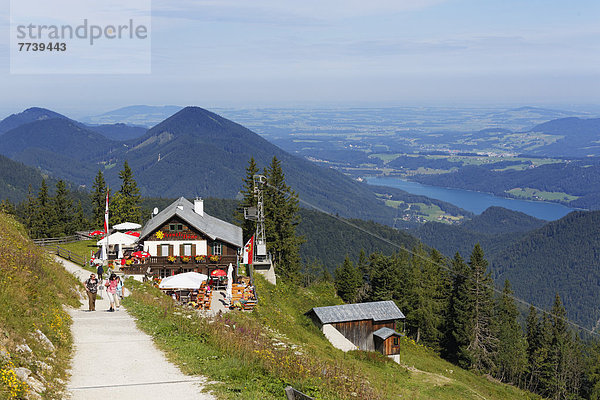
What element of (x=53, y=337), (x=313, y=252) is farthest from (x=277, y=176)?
(x=313, y=252)

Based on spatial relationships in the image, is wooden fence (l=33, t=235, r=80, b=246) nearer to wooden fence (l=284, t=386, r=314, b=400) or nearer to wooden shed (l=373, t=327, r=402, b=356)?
wooden shed (l=373, t=327, r=402, b=356)

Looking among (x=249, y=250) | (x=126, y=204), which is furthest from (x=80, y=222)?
(x=249, y=250)

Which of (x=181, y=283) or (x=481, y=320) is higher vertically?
(x=181, y=283)

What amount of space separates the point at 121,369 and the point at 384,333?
34.2 metres

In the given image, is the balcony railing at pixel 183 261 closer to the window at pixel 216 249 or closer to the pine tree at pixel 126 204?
the window at pixel 216 249

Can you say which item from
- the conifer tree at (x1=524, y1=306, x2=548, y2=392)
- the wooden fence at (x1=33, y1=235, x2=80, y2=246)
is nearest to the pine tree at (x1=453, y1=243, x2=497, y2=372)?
the conifer tree at (x1=524, y1=306, x2=548, y2=392)

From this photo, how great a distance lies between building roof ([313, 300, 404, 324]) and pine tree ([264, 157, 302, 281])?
485 inches

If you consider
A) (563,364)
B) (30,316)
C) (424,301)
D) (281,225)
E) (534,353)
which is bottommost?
(563,364)

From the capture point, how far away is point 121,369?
47.6 ft

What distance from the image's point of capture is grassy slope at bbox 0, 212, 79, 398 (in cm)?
1227

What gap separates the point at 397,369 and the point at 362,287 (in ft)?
118

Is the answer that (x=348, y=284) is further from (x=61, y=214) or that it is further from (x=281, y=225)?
(x=61, y=214)

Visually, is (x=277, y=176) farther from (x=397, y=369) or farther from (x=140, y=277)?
(x=397, y=369)

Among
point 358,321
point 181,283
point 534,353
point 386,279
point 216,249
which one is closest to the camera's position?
point 181,283
